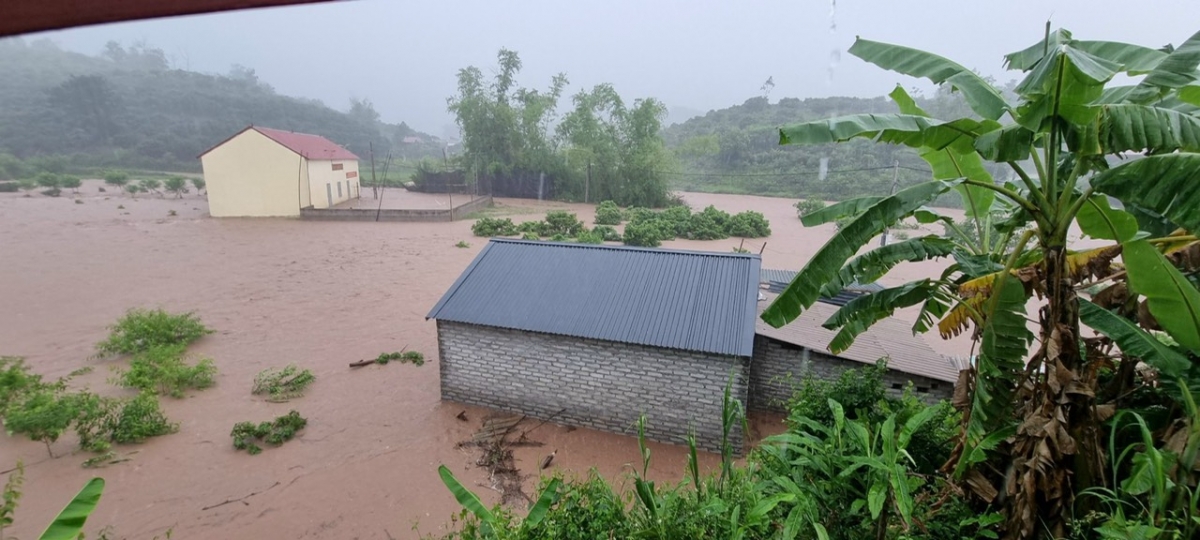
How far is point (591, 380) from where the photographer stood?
639cm

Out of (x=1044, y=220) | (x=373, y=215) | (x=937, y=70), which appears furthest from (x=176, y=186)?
(x=1044, y=220)

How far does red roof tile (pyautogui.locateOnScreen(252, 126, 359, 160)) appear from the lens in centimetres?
2300

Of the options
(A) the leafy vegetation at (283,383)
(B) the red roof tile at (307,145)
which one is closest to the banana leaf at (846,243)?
(A) the leafy vegetation at (283,383)

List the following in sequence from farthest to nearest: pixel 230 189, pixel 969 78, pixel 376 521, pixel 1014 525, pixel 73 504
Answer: pixel 230 189 → pixel 376 521 → pixel 969 78 → pixel 1014 525 → pixel 73 504

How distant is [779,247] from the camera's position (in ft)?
64.1

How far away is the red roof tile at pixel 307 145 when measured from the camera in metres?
23.0

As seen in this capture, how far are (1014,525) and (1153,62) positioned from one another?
7.99ft

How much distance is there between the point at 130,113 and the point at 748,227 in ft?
163

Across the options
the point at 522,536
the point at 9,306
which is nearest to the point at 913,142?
the point at 522,536

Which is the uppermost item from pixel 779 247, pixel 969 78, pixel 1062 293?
pixel 969 78

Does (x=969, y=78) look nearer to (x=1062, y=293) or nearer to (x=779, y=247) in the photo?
(x=1062, y=293)

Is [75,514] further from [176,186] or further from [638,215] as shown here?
[176,186]

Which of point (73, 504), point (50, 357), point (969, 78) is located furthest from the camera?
point (50, 357)

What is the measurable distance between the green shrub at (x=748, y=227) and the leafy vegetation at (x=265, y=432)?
58.2ft
